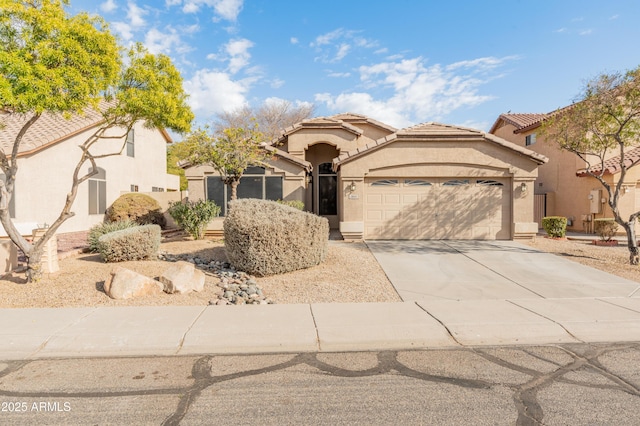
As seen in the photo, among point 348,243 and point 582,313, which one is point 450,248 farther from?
point 582,313

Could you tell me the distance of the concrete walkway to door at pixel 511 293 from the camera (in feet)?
16.9

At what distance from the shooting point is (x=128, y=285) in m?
6.58

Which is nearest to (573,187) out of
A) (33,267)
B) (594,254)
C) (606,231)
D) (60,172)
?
(606,231)

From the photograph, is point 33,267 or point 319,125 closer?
point 33,267

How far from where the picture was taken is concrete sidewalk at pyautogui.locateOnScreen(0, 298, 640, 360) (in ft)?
15.2

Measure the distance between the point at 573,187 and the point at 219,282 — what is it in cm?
1825

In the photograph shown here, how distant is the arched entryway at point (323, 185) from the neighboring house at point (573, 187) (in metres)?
9.06

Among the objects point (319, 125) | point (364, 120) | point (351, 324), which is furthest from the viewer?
point (364, 120)

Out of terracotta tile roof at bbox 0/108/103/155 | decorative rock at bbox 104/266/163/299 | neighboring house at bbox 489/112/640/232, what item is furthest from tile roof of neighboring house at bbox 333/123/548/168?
terracotta tile roof at bbox 0/108/103/155

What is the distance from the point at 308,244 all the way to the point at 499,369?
16.8 feet

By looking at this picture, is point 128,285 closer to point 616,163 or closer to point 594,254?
point 594,254

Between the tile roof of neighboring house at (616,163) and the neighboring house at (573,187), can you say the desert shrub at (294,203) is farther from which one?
the tile roof of neighboring house at (616,163)

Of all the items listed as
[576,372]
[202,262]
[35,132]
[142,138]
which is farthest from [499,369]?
[142,138]

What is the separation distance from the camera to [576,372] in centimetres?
398
